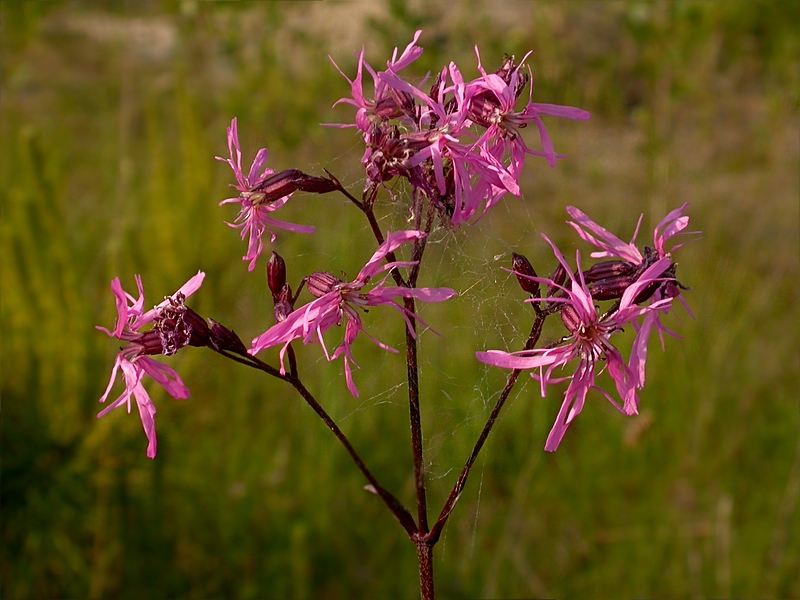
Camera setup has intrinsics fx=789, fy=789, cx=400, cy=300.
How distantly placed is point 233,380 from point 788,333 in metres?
2.83

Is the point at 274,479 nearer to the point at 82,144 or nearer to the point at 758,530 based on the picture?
the point at 758,530

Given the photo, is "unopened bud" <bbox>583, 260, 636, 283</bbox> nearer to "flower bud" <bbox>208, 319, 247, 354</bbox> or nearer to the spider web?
"flower bud" <bbox>208, 319, 247, 354</bbox>

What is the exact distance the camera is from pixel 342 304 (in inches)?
51.9

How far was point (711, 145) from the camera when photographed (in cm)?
501

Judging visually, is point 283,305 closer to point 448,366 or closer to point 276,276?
point 276,276

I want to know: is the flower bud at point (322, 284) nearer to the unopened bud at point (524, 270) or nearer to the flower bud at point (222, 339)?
the flower bud at point (222, 339)

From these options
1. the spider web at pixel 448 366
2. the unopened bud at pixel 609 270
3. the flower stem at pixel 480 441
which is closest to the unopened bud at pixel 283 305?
the flower stem at pixel 480 441

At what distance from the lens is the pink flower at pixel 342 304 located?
1.23 meters

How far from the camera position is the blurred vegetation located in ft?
8.40

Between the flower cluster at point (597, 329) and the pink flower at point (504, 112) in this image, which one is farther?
the pink flower at point (504, 112)

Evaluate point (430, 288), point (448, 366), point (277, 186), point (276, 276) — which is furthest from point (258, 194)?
point (448, 366)

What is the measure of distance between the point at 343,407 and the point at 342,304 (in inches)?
61.1

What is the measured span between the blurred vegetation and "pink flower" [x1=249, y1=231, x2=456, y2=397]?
0.55m

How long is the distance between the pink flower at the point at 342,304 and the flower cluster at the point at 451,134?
0.12 m
